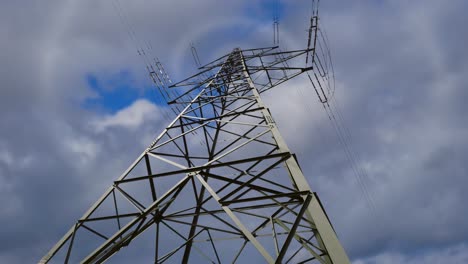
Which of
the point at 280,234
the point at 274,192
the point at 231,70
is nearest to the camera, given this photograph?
the point at 274,192

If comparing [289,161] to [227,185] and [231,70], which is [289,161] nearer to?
[227,185]

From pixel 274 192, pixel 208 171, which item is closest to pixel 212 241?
pixel 208 171

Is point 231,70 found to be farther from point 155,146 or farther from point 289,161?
point 289,161

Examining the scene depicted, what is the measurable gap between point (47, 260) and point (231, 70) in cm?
1184

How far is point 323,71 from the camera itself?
15016mm

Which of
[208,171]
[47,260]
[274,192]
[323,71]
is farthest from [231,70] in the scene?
[47,260]

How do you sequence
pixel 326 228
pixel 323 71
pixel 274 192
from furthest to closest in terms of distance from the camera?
pixel 323 71
pixel 274 192
pixel 326 228

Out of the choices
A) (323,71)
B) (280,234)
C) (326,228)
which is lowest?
(326,228)

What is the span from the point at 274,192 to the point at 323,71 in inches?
352

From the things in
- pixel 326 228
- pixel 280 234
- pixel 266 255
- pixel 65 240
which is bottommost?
pixel 266 255

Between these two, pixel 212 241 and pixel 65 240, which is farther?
pixel 212 241

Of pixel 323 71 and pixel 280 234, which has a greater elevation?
pixel 323 71

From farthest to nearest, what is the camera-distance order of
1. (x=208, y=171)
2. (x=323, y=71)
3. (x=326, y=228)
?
(x=323, y=71)
(x=208, y=171)
(x=326, y=228)

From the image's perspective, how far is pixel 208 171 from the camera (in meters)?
8.57
